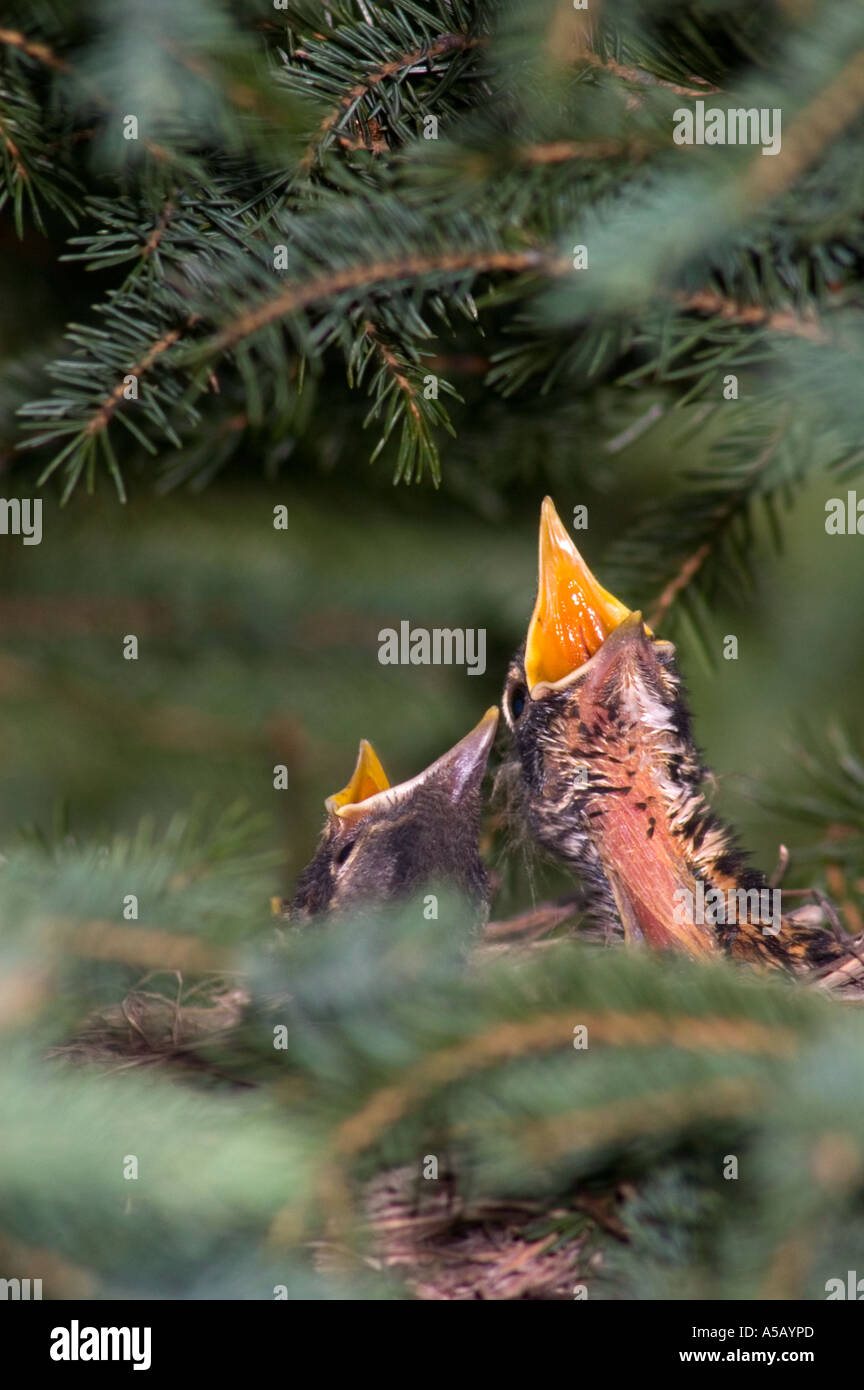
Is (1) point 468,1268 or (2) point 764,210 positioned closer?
(2) point 764,210

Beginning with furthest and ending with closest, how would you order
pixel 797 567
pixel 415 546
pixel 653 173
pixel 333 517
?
pixel 797 567 < pixel 415 546 < pixel 333 517 < pixel 653 173

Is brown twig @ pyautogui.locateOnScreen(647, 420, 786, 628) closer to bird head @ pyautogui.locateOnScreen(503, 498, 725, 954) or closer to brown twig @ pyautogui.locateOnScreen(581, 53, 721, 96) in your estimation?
bird head @ pyautogui.locateOnScreen(503, 498, 725, 954)

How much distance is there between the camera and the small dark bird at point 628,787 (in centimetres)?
91

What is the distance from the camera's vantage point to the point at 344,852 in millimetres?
1160

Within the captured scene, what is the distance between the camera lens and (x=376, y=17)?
705 mm

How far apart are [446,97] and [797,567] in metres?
1.23

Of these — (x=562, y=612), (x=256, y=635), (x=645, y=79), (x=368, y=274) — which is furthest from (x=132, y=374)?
(x=256, y=635)

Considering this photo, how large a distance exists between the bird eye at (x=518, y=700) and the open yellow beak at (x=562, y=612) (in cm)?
3

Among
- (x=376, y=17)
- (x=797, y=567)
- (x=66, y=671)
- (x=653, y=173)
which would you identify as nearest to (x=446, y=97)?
(x=376, y=17)

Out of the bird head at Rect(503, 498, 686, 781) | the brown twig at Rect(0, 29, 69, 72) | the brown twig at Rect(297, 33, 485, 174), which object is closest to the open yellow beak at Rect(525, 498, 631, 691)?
the bird head at Rect(503, 498, 686, 781)

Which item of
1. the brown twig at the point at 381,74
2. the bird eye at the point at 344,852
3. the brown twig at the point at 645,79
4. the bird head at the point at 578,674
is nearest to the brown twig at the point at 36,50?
the brown twig at the point at 381,74

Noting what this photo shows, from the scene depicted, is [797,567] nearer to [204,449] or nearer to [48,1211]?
[204,449]

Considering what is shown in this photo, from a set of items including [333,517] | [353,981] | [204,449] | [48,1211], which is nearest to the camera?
[48,1211]

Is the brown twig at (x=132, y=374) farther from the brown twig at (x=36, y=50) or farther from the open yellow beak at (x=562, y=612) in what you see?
the open yellow beak at (x=562, y=612)
